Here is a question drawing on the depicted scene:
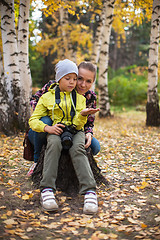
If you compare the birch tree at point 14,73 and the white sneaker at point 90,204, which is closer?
the white sneaker at point 90,204

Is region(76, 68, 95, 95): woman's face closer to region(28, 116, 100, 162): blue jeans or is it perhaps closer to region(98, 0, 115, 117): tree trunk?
region(28, 116, 100, 162): blue jeans

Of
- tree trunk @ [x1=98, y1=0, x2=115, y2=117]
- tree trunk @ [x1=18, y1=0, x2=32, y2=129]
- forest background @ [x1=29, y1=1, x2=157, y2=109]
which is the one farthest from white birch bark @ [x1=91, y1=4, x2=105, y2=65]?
tree trunk @ [x1=18, y1=0, x2=32, y2=129]

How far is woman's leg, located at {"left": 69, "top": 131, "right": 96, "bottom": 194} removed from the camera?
2.51 metres

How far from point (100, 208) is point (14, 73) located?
13.6 ft

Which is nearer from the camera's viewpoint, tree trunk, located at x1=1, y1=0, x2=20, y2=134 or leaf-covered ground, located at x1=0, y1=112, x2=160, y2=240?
leaf-covered ground, located at x1=0, y1=112, x2=160, y2=240

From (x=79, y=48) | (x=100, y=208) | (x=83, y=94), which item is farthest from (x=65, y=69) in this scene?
(x=79, y=48)

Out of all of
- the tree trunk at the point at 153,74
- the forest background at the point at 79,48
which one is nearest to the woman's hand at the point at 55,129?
the tree trunk at the point at 153,74

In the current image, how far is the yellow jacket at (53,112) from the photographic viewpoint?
266cm

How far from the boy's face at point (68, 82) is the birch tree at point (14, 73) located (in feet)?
10.3

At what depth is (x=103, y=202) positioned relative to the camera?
267 cm

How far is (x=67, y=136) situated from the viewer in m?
2.57

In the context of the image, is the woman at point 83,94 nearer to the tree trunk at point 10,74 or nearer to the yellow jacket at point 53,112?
the yellow jacket at point 53,112

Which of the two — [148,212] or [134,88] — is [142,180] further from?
[134,88]

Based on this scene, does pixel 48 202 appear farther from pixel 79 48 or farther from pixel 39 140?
pixel 79 48
